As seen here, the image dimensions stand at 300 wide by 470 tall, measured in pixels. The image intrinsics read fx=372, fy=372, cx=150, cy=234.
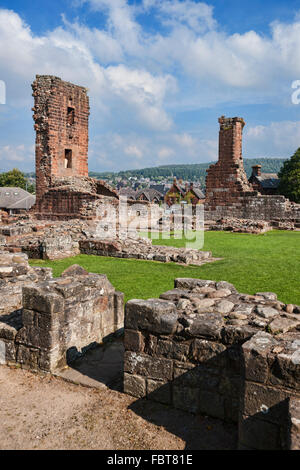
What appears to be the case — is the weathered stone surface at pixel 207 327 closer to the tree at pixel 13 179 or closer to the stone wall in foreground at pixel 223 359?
the stone wall in foreground at pixel 223 359

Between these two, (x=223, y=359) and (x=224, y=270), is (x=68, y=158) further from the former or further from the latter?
(x=223, y=359)

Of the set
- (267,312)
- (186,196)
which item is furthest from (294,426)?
(186,196)

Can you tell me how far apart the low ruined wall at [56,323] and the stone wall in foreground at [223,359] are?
3.16 feet

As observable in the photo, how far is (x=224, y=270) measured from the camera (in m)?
9.22

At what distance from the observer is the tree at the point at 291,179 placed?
4016cm

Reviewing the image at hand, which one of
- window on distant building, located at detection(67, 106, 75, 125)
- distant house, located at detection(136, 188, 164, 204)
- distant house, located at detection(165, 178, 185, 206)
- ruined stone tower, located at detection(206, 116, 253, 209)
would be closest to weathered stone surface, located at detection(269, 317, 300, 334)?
ruined stone tower, located at detection(206, 116, 253, 209)

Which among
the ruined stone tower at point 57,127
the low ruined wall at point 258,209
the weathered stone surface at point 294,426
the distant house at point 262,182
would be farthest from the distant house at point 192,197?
the weathered stone surface at point 294,426

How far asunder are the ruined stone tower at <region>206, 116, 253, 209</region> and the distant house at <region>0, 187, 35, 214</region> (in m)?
33.6

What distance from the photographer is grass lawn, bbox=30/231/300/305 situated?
7.32 m

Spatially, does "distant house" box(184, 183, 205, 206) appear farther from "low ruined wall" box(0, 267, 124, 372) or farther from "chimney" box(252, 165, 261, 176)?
"low ruined wall" box(0, 267, 124, 372)

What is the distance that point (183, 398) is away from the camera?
355cm

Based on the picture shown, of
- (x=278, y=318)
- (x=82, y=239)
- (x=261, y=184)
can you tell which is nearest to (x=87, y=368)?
(x=278, y=318)

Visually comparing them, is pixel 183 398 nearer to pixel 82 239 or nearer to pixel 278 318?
pixel 278 318

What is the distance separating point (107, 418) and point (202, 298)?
1603 millimetres
